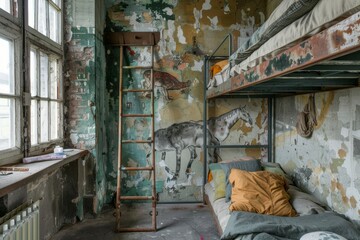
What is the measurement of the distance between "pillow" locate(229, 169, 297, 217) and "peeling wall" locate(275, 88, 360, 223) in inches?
16.5

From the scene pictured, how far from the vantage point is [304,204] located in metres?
2.62

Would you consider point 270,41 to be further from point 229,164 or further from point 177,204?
point 177,204

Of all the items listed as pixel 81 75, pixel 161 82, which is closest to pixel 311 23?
pixel 81 75

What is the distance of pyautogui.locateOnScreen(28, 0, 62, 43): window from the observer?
2.71 metres

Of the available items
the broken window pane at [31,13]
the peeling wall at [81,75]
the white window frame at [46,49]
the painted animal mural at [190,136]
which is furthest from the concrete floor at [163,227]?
the broken window pane at [31,13]

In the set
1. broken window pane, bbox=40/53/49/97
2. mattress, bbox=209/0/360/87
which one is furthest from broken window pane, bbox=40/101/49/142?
mattress, bbox=209/0/360/87

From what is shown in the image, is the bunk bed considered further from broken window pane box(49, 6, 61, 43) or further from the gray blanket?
broken window pane box(49, 6, 61, 43)

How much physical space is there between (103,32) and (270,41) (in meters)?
2.87

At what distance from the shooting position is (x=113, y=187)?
4016 millimetres

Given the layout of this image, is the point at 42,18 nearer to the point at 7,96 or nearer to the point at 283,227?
the point at 7,96

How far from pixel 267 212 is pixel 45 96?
251 cm

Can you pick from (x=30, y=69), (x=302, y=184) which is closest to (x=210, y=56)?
(x=302, y=184)

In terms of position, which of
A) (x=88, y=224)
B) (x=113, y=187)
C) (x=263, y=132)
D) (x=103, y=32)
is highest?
(x=103, y=32)

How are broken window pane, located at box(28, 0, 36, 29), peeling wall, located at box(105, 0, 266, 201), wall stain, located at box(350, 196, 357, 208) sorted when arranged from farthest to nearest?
peeling wall, located at box(105, 0, 266, 201), broken window pane, located at box(28, 0, 36, 29), wall stain, located at box(350, 196, 357, 208)
